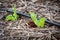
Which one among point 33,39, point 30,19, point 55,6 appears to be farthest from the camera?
point 55,6

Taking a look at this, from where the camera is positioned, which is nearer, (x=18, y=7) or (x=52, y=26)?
(x=52, y=26)

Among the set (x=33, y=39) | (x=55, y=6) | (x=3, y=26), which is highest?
(x=55, y=6)

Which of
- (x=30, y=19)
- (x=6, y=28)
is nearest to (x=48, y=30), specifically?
(x=30, y=19)

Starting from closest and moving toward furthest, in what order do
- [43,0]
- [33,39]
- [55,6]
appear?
[33,39]
[55,6]
[43,0]

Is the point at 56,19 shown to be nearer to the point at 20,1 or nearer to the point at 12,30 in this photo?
the point at 12,30

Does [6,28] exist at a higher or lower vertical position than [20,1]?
lower

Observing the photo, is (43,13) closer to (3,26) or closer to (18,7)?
(18,7)
